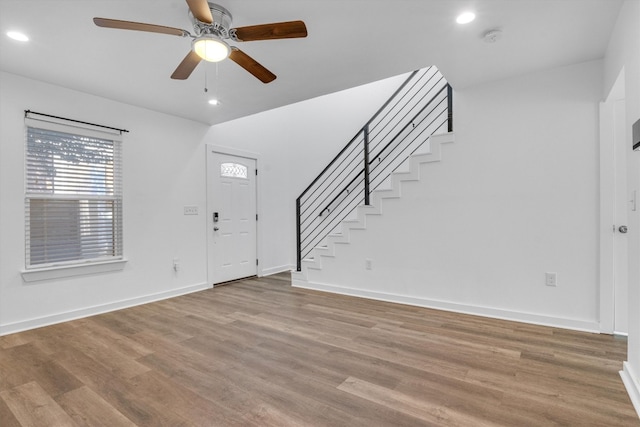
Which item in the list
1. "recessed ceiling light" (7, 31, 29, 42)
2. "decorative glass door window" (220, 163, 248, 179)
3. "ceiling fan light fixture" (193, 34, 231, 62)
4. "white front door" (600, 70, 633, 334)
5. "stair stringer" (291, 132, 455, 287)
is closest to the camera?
"ceiling fan light fixture" (193, 34, 231, 62)

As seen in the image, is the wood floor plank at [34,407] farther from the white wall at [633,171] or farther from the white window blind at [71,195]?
the white wall at [633,171]

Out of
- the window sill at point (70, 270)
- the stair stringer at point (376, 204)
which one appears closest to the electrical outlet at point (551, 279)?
the stair stringer at point (376, 204)

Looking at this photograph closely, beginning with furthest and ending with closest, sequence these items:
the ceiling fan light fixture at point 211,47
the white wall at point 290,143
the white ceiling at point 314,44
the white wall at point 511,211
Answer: the white wall at point 290,143
the white wall at point 511,211
the white ceiling at point 314,44
the ceiling fan light fixture at point 211,47

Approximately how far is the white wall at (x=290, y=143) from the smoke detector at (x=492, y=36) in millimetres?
2714

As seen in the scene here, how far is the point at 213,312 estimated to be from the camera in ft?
12.2

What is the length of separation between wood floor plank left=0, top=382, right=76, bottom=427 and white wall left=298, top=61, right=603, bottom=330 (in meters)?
3.27

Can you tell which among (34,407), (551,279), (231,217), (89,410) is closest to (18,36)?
(34,407)

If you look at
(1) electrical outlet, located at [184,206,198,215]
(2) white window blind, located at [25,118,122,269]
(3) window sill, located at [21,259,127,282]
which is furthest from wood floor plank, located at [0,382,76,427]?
(1) electrical outlet, located at [184,206,198,215]

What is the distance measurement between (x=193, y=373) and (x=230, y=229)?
10.4 feet

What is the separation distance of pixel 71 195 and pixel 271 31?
9.97 feet

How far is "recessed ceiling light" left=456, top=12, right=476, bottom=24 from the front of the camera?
2281 millimetres

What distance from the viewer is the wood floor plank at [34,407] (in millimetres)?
1784

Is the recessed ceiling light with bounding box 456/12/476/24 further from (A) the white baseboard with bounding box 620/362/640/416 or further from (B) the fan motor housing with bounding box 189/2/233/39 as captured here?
(A) the white baseboard with bounding box 620/362/640/416

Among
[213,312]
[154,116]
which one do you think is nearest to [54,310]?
[213,312]
